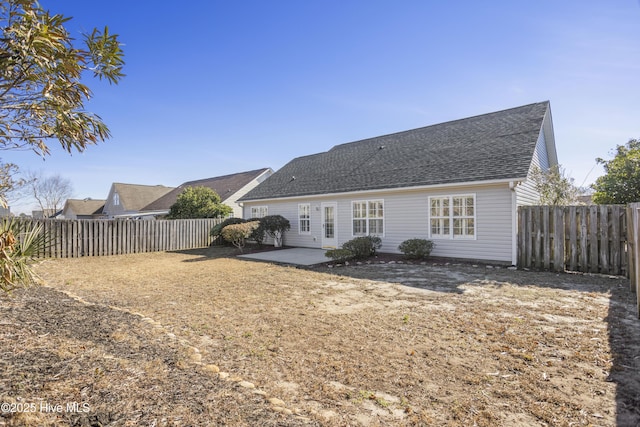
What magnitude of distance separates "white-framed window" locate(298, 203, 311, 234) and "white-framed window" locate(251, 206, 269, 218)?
2.86 m

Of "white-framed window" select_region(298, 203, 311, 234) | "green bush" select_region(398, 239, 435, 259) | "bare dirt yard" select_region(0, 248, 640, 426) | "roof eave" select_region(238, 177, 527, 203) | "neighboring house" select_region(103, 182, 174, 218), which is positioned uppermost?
"neighboring house" select_region(103, 182, 174, 218)

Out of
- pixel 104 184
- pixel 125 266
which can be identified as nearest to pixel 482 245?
pixel 125 266

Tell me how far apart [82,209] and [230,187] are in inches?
951

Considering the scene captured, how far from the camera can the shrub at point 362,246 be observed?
39.2 ft

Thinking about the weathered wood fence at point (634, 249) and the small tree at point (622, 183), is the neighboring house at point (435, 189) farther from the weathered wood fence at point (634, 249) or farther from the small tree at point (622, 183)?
the weathered wood fence at point (634, 249)

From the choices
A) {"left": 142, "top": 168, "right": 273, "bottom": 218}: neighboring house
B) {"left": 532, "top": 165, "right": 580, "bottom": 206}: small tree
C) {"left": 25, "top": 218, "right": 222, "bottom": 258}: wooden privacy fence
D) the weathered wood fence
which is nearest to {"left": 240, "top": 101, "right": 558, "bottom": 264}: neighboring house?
{"left": 532, "top": 165, "right": 580, "bottom": 206}: small tree

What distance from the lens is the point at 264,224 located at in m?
16.3

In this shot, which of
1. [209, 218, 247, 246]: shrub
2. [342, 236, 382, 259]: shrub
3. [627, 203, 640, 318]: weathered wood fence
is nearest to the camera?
[627, 203, 640, 318]: weathered wood fence

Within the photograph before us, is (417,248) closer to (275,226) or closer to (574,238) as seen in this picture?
(574,238)

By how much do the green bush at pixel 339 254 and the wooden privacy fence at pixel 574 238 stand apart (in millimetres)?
5396

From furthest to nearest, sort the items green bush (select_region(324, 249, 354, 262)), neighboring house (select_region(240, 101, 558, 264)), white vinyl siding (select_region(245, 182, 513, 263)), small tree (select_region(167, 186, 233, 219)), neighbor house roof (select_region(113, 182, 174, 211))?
neighbor house roof (select_region(113, 182, 174, 211)), small tree (select_region(167, 186, 233, 219)), green bush (select_region(324, 249, 354, 262)), neighboring house (select_region(240, 101, 558, 264)), white vinyl siding (select_region(245, 182, 513, 263))

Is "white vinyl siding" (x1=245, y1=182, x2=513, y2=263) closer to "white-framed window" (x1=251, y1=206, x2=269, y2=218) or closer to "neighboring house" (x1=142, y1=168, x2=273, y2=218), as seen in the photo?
"white-framed window" (x1=251, y1=206, x2=269, y2=218)

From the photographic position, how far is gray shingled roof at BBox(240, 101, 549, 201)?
10867 mm

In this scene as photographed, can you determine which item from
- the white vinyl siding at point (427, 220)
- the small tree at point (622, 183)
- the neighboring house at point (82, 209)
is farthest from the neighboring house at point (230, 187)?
the small tree at point (622, 183)
